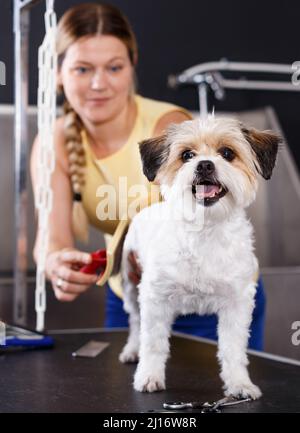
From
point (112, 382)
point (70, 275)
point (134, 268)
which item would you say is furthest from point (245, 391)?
point (70, 275)

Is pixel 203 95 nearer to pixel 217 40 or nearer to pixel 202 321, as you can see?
pixel 217 40

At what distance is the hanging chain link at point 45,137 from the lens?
137 cm

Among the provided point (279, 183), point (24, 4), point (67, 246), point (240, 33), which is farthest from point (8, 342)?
point (240, 33)

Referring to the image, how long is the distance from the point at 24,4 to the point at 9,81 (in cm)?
19

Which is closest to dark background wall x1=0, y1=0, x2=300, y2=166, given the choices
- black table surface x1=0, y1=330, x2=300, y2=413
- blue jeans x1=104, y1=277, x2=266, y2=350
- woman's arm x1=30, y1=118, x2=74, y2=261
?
woman's arm x1=30, y1=118, x2=74, y2=261


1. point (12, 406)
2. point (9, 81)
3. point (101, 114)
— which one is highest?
point (9, 81)

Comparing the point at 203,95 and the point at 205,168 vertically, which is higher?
the point at 203,95

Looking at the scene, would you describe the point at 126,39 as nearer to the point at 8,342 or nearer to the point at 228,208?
the point at 228,208

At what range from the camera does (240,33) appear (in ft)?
9.29

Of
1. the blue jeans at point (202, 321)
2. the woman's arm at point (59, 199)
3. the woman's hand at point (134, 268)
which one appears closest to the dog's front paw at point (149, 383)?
the woman's hand at point (134, 268)

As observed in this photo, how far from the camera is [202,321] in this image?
169cm

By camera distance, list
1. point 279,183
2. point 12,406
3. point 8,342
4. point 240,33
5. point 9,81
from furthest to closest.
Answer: point 240,33 < point 279,183 < point 9,81 < point 8,342 < point 12,406

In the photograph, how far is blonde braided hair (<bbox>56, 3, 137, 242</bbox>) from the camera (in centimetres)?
144

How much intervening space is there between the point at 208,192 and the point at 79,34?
590mm
